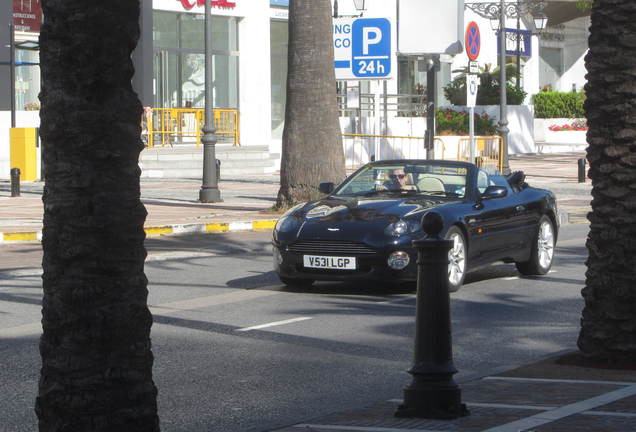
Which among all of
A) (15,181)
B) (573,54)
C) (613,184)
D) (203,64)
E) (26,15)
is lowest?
(15,181)

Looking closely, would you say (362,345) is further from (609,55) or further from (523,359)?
(609,55)

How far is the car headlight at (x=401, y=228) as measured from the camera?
1246cm

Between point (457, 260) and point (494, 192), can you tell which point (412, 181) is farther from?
point (457, 260)

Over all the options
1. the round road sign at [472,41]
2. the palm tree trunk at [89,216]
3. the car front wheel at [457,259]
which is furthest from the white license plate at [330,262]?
the round road sign at [472,41]

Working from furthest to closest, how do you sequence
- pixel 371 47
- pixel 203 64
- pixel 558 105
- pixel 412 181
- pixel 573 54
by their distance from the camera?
pixel 573 54
pixel 558 105
pixel 203 64
pixel 371 47
pixel 412 181

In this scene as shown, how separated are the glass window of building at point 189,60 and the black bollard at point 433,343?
32870 millimetres

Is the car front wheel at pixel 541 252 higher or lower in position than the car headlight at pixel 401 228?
lower

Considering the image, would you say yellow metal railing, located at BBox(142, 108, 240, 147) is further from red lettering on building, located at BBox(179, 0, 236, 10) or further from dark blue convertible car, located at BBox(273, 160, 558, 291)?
dark blue convertible car, located at BBox(273, 160, 558, 291)

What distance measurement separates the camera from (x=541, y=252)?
1473 cm

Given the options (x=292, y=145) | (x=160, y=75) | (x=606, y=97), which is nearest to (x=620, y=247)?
(x=606, y=97)

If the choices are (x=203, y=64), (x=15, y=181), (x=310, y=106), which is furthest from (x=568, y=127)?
(x=310, y=106)

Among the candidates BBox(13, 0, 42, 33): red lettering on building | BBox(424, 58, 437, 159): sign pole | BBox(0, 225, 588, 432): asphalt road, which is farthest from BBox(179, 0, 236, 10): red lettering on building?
BBox(0, 225, 588, 432): asphalt road

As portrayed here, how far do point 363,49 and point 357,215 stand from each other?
1486 centimetres

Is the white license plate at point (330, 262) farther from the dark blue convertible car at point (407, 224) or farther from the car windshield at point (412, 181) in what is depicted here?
the car windshield at point (412, 181)
